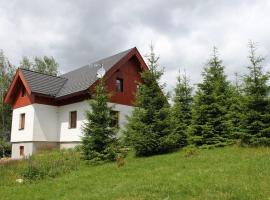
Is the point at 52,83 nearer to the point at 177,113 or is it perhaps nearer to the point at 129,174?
the point at 177,113

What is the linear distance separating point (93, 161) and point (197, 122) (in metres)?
5.17

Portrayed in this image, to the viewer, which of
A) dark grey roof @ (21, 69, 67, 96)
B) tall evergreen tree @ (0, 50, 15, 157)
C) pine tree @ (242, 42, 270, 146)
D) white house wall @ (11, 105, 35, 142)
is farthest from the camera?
tall evergreen tree @ (0, 50, 15, 157)

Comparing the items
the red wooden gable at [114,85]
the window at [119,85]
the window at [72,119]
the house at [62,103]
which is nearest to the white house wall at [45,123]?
the house at [62,103]

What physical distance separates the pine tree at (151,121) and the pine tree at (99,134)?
2.93 feet

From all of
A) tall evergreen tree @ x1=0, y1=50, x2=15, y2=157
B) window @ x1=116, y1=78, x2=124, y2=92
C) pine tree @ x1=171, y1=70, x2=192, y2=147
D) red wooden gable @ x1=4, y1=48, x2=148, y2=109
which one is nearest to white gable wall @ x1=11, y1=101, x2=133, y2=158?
red wooden gable @ x1=4, y1=48, x2=148, y2=109

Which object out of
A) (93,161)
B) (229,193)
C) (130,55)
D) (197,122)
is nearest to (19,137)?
(130,55)

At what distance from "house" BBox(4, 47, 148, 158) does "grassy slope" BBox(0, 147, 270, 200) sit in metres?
10.6

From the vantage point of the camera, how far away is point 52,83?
25469 millimetres

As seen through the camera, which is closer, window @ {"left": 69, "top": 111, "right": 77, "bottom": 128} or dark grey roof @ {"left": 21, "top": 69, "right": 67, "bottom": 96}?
window @ {"left": 69, "top": 111, "right": 77, "bottom": 128}

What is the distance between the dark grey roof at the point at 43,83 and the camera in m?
23.8

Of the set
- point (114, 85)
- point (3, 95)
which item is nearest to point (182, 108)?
point (114, 85)

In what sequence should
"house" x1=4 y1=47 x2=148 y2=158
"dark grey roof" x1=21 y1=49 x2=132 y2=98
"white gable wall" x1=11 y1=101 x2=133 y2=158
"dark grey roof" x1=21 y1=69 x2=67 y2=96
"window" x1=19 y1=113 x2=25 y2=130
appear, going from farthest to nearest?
"window" x1=19 y1=113 x2=25 y2=130 → "dark grey roof" x1=21 y1=69 x2=67 y2=96 → "white gable wall" x1=11 y1=101 x2=133 y2=158 → "house" x1=4 y1=47 x2=148 y2=158 → "dark grey roof" x1=21 y1=49 x2=132 y2=98

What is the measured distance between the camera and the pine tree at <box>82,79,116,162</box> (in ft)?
48.9

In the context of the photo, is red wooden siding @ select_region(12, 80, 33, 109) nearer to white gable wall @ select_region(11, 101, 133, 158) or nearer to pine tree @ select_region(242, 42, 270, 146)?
white gable wall @ select_region(11, 101, 133, 158)
